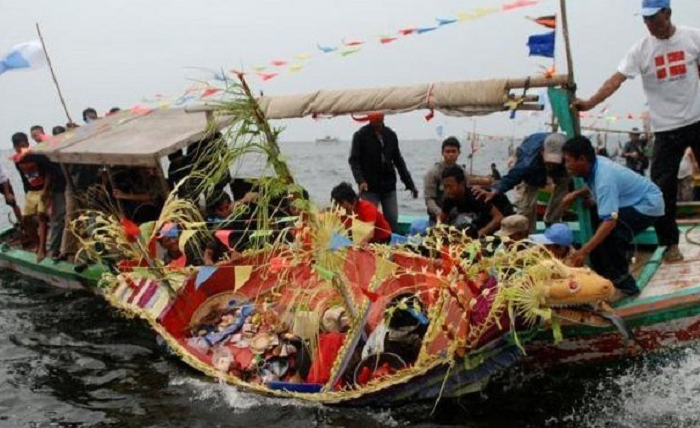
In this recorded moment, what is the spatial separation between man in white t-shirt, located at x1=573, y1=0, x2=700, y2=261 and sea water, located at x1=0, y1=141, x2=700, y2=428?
1531mm

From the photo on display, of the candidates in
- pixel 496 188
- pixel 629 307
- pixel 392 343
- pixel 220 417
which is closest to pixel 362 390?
pixel 392 343

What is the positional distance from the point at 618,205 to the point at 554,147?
0.94m

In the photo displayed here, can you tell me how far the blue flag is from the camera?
20.6ft

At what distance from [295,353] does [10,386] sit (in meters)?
3.41

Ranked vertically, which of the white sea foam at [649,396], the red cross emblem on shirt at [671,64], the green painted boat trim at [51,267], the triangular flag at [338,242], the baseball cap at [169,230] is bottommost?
the white sea foam at [649,396]

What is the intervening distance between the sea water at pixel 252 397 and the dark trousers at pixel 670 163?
1.40m

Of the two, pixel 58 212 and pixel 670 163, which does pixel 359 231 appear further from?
pixel 58 212

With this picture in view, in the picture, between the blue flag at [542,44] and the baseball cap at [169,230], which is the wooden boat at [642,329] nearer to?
the blue flag at [542,44]

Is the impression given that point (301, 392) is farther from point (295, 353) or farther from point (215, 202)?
point (215, 202)

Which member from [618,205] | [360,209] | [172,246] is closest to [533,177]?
[618,205]

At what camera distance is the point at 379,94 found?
6879mm

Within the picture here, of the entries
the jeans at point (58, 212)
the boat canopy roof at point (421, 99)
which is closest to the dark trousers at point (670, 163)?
the boat canopy roof at point (421, 99)

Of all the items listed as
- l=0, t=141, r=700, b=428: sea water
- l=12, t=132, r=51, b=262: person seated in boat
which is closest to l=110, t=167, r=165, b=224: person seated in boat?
l=0, t=141, r=700, b=428: sea water

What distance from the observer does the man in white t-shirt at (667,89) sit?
19.6ft
